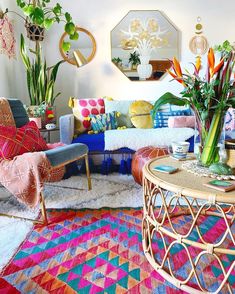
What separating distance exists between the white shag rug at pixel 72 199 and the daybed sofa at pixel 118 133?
22 cm

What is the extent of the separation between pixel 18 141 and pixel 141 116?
1571mm

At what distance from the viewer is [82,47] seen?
363 cm

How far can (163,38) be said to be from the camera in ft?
12.1

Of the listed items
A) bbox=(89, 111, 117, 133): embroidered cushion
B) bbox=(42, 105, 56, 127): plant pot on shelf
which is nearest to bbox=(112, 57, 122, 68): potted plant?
bbox=(89, 111, 117, 133): embroidered cushion

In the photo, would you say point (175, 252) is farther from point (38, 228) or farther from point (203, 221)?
point (38, 228)

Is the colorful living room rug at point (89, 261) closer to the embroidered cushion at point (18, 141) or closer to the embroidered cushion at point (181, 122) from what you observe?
the embroidered cushion at point (18, 141)

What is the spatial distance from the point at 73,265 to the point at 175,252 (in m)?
0.54

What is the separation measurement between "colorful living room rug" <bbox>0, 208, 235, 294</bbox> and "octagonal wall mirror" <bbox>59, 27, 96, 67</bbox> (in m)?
2.50

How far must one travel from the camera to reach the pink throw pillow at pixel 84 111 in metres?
3.12

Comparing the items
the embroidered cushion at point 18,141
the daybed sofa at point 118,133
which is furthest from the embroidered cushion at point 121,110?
the embroidered cushion at point 18,141

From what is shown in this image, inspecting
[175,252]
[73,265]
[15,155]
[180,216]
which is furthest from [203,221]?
[15,155]

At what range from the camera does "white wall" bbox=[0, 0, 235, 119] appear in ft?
11.7

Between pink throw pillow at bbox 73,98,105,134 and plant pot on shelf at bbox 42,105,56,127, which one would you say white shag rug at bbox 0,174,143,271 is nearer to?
pink throw pillow at bbox 73,98,105,134

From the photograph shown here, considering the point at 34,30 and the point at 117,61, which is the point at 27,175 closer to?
the point at 34,30
